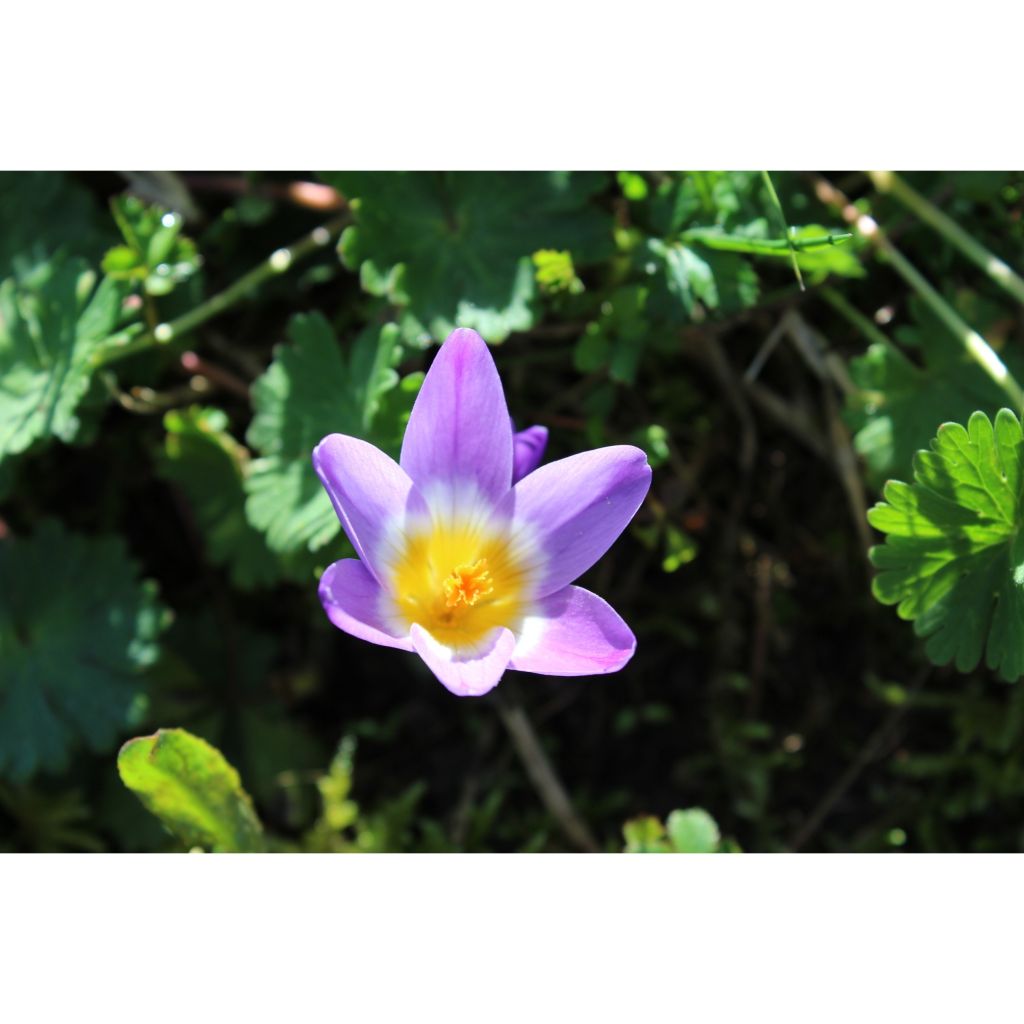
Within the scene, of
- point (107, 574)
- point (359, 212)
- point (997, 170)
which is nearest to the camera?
point (359, 212)

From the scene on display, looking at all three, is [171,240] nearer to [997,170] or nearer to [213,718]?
[213,718]

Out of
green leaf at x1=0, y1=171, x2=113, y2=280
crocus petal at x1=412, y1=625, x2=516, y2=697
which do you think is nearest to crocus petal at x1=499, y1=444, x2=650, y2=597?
crocus petal at x1=412, y1=625, x2=516, y2=697

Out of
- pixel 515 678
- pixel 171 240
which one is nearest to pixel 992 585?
pixel 515 678

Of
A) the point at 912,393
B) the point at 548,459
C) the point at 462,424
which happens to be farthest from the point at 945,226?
the point at 462,424

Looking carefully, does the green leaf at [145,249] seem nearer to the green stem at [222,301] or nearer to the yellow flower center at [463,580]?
the green stem at [222,301]

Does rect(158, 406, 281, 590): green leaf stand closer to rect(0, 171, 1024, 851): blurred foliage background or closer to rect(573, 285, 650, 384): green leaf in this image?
rect(0, 171, 1024, 851): blurred foliage background

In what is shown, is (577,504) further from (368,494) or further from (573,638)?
(368,494)

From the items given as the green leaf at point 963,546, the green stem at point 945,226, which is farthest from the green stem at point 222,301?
the green leaf at point 963,546
